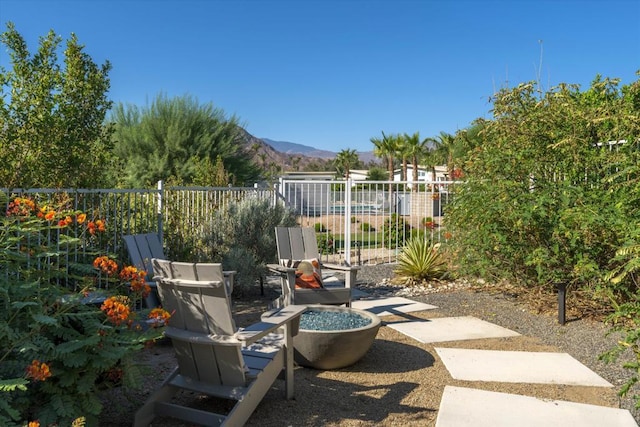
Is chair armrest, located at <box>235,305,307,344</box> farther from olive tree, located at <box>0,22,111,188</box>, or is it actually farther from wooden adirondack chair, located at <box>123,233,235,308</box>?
olive tree, located at <box>0,22,111,188</box>

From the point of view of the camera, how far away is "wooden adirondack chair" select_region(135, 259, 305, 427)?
2.74 m

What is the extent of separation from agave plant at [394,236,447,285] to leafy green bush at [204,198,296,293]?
7.06 ft

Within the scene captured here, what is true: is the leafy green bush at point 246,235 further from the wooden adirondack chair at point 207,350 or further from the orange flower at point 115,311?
the orange flower at point 115,311

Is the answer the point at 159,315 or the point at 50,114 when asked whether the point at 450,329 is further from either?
the point at 50,114

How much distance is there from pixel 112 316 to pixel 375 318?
2.24 metres

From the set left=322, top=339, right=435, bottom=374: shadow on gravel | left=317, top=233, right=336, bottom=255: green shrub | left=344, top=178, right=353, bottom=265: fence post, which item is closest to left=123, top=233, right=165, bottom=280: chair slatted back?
left=322, top=339, right=435, bottom=374: shadow on gravel

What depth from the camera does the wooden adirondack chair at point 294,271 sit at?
5.09 m

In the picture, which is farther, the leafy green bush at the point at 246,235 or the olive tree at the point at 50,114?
the leafy green bush at the point at 246,235

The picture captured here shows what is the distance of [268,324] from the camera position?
118 inches

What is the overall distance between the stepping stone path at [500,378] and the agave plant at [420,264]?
2075 millimetres

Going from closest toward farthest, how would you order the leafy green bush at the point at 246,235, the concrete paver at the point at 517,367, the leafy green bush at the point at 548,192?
the concrete paver at the point at 517,367, the leafy green bush at the point at 548,192, the leafy green bush at the point at 246,235

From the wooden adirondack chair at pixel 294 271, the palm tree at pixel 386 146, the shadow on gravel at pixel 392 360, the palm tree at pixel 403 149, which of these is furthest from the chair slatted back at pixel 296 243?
the palm tree at pixel 386 146

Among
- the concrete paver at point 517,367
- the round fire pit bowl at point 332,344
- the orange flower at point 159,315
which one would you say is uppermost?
the orange flower at point 159,315

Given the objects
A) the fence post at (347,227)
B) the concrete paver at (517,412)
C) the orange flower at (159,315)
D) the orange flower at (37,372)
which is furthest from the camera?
the fence post at (347,227)
